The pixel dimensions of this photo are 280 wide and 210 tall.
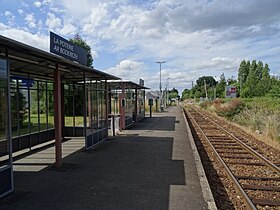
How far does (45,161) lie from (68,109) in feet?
16.6

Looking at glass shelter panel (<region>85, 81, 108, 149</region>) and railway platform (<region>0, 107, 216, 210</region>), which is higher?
glass shelter panel (<region>85, 81, 108, 149</region>)

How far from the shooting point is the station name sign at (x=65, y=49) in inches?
301

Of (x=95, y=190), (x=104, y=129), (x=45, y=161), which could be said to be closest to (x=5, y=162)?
(x=95, y=190)

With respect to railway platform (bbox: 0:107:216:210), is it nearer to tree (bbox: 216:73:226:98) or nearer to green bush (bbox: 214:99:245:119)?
green bush (bbox: 214:99:245:119)

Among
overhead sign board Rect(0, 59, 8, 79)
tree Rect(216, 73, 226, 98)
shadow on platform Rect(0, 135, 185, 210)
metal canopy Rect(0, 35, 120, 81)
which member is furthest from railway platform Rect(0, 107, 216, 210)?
tree Rect(216, 73, 226, 98)

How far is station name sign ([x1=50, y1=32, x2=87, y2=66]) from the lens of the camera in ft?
25.1

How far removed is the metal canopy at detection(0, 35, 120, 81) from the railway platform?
2.95 meters

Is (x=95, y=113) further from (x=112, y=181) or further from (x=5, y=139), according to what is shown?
(x=5, y=139)

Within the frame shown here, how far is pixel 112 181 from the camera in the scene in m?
6.38

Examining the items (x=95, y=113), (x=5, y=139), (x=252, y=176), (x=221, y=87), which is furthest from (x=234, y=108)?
(x=221, y=87)

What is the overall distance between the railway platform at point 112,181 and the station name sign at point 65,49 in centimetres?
332

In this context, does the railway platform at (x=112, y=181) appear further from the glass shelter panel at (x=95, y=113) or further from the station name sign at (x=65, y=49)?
the station name sign at (x=65, y=49)

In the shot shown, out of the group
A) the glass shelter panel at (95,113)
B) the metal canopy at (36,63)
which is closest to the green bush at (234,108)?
the glass shelter panel at (95,113)

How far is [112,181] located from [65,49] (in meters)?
4.36
